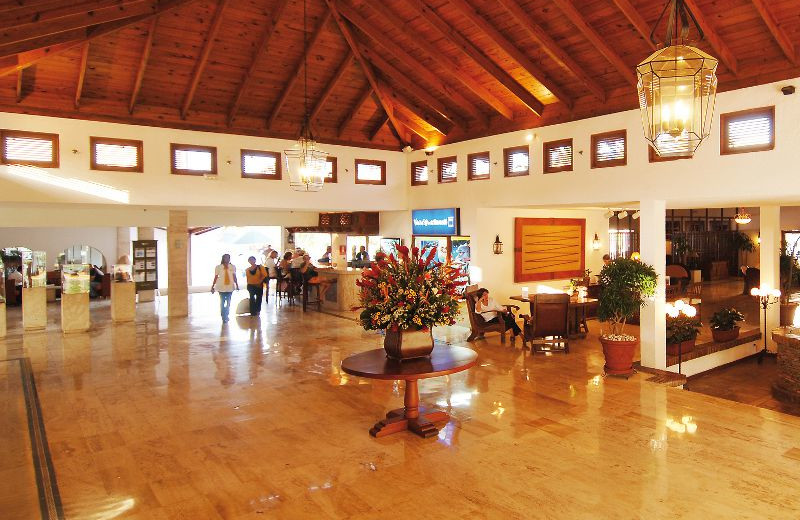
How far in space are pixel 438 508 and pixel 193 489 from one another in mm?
1946

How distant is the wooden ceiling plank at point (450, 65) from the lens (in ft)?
30.7

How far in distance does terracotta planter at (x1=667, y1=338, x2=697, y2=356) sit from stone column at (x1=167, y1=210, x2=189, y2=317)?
1016cm

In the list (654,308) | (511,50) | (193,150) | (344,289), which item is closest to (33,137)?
(193,150)

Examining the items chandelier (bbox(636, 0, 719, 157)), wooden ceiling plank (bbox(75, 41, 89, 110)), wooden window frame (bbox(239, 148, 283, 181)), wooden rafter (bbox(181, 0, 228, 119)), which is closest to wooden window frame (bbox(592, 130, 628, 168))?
chandelier (bbox(636, 0, 719, 157))

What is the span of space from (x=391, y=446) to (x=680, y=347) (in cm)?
607

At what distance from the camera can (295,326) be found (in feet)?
38.6

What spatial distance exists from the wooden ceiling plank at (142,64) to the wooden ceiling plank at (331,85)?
355cm

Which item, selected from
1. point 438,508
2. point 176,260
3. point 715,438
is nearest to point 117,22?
point 176,260

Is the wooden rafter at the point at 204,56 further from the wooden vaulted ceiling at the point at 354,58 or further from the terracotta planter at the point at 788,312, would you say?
the terracotta planter at the point at 788,312

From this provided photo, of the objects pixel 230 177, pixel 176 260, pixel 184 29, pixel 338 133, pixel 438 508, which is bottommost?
pixel 438 508

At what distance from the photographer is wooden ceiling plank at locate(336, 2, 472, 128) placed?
32.2 ft

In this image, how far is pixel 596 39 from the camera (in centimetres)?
812

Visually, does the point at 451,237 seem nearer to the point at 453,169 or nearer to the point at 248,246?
the point at 453,169

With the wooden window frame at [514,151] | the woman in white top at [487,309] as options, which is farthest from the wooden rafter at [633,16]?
the woman in white top at [487,309]
